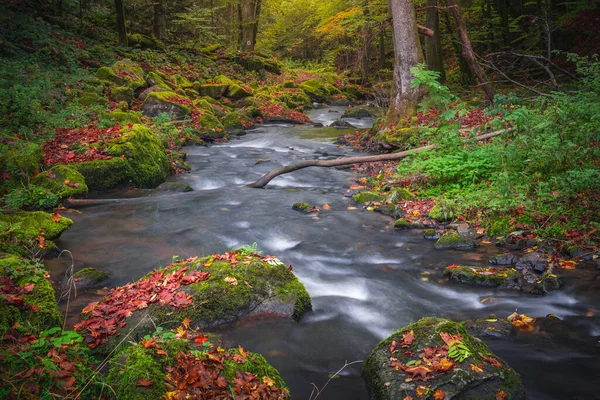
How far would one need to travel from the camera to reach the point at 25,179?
8.05m

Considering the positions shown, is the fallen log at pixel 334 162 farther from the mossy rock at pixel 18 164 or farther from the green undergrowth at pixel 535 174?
the mossy rock at pixel 18 164

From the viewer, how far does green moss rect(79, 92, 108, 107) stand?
13430 millimetres

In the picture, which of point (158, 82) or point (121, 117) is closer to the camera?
point (121, 117)

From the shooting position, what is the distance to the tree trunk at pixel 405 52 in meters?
12.4

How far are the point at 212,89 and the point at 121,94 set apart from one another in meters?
6.83

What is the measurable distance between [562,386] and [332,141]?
13.0m

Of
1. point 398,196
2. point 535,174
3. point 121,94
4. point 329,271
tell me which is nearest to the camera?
point 329,271

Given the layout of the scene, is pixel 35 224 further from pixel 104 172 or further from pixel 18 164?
pixel 104 172

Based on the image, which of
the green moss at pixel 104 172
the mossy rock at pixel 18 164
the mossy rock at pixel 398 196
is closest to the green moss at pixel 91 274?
the mossy rock at pixel 18 164

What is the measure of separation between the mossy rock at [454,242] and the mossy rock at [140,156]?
683cm

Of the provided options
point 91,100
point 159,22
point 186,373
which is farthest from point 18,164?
point 159,22

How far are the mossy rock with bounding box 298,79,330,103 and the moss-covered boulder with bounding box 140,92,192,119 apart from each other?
13552mm

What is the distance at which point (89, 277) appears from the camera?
5301 millimetres

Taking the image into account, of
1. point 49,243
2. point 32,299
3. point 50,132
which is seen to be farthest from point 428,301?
point 50,132
